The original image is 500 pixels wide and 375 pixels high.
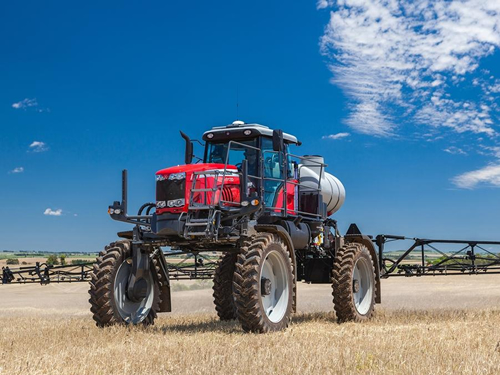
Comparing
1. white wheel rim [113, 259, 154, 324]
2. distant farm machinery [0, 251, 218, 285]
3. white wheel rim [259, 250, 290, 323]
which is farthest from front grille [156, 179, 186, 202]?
distant farm machinery [0, 251, 218, 285]

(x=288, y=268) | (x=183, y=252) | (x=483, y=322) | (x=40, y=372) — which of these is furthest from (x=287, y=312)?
(x=40, y=372)

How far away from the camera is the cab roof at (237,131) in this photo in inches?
499

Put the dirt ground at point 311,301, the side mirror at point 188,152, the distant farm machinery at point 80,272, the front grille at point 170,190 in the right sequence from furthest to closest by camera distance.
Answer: the distant farm machinery at point 80,272
the dirt ground at point 311,301
the side mirror at point 188,152
the front grille at point 170,190

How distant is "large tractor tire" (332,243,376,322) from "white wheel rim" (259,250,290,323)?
2.15 metres

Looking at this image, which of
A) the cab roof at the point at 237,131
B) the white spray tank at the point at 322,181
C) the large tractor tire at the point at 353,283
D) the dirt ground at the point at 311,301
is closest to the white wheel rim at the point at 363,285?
the large tractor tire at the point at 353,283

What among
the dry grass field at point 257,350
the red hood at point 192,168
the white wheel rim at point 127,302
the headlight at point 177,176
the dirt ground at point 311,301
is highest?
the red hood at point 192,168

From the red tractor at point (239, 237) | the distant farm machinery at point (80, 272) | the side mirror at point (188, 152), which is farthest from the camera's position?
the distant farm machinery at point (80, 272)

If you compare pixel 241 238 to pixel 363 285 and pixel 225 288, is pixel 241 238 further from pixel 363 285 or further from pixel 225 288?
pixel 363 285

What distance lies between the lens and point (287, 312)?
38.2 feet

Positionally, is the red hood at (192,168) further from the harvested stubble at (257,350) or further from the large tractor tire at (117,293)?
the harvested stubble at (257,350)

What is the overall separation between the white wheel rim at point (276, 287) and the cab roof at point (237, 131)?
2572 millimetres

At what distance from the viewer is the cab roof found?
12.7 metres

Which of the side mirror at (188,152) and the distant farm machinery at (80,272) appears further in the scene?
the distant farm machinery at (80,272)

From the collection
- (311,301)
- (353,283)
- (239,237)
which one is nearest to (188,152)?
(239,237)
